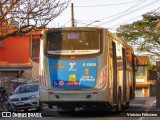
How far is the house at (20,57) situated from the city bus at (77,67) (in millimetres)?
31261

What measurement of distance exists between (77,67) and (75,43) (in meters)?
0.96

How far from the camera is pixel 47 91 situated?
1755 cm

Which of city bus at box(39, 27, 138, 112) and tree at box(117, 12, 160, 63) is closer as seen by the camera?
city bus at box(39, 27, 138, 112)

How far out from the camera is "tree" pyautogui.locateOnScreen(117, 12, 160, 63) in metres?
61.5

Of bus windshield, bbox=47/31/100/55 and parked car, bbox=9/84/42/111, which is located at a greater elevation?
bus windshield, bbox=47/31/100/55

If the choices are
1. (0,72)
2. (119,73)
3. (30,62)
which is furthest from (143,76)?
(119,73)

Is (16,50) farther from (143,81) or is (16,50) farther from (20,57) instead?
(143,81)

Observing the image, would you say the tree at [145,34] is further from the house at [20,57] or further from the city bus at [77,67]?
the city bus at [77,67]

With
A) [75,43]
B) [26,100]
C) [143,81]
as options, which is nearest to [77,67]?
[75,43]

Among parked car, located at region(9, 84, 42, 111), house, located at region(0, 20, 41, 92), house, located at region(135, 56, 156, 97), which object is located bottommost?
house, located at region(135, 56, 156, 97)

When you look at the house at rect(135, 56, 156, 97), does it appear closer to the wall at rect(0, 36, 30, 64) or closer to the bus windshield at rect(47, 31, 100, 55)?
the wall at rect(0, 36, 30, 64)

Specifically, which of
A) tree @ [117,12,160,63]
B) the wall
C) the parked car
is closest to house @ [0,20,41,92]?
the wall

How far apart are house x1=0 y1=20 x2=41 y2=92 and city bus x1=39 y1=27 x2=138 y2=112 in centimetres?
3126

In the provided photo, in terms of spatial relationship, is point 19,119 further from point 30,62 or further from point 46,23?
point 30,62
